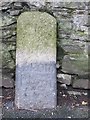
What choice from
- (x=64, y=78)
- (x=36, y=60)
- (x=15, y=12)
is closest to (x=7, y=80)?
(x=36, y=60)

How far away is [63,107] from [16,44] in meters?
0.72

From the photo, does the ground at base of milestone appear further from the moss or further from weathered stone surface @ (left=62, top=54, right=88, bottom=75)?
the moss

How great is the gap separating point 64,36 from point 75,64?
0.94 feet

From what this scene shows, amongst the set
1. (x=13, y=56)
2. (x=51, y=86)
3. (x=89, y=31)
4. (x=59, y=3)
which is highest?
(x=59, y=3)

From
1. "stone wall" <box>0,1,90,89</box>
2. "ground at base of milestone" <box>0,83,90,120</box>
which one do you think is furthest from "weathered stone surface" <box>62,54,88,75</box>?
"ground at base of milestone" <box>0,83,90,120</box>

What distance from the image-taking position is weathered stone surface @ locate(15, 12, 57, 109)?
10.6 ft

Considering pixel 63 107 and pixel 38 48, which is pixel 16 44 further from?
pixel 63 107

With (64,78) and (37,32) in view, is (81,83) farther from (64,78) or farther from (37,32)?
(37,32)

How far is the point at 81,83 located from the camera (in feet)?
11.4

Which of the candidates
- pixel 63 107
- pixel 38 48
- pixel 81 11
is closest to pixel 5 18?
pixel 38 48

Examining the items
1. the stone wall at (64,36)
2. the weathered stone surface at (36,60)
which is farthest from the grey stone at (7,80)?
the weathered stone surface at (36,60)

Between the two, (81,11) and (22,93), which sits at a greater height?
(81,11)

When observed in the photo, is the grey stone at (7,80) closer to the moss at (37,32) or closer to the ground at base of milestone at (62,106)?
the ground at base of milestone at (62,106)

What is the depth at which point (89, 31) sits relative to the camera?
3328 millimetres
